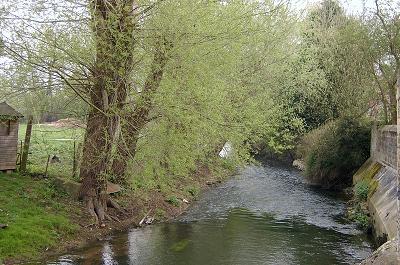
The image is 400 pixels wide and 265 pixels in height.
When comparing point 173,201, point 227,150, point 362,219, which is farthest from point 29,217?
point 362,219

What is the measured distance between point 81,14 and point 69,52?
1125 mm

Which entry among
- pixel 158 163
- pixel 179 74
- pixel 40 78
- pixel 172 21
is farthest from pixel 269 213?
pixel 40 78

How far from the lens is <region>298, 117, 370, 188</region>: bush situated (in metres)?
25.8

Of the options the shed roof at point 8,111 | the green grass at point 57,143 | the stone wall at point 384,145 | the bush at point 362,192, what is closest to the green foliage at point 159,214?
the green grass at point 57,143

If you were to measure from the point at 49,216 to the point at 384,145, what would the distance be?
15.3 metres

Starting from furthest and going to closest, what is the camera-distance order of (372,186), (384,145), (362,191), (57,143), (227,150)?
1. (384,145)
2. (362,191)
3. (372,186)
4. (227,150)
5. (57,143)

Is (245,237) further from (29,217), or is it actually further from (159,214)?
(29,217)

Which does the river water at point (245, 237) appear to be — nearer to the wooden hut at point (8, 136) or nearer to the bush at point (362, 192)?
the bush at point (362, 192)

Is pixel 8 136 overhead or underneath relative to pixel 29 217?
overhead

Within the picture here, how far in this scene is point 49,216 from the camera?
13859 millimetres

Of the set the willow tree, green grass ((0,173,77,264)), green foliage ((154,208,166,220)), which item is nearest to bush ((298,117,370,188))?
green foliage ((154,208,166,220))

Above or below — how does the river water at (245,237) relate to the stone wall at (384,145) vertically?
below

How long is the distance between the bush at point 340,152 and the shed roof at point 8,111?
55.9 feet

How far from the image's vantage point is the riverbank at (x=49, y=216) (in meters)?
12.0
